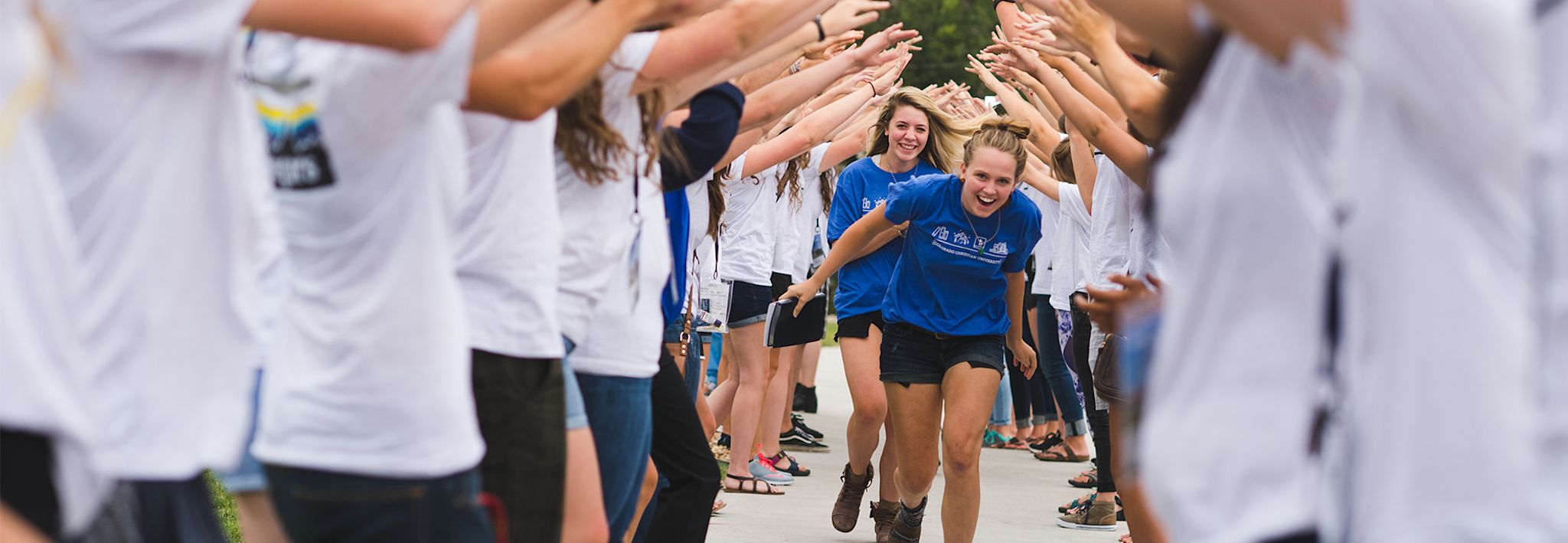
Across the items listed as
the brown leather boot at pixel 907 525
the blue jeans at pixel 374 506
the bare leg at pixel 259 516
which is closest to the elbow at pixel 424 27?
the blue jeans at pixel 374 506

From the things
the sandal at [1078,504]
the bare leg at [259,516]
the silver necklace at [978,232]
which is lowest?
the sandal at [1078,504]

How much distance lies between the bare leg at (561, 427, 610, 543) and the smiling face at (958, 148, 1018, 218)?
3.58 meters

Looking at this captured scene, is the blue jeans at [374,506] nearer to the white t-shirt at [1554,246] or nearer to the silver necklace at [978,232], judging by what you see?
the white t-shirt at [1554,246]

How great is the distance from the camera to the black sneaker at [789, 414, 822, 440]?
11.6 metres

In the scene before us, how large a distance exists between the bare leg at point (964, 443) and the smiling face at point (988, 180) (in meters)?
0.69

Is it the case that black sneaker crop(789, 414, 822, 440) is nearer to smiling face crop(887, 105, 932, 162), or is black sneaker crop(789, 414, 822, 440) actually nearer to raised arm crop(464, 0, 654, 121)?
smiling face crop(887, 105, 932, 162)

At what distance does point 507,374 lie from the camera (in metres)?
3.09

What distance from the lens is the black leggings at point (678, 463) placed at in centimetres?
476

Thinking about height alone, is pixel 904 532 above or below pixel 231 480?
below

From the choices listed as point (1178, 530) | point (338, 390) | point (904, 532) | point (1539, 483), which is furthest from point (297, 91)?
point (904, 532)

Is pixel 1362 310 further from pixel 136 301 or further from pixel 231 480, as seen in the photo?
pixel 231 480

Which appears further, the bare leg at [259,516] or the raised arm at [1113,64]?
the bare leg at [259,516]

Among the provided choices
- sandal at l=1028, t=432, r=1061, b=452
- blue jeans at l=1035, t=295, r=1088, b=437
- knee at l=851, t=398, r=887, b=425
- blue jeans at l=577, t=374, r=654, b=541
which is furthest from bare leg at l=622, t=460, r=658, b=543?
sandal at l=1028, t=432, r=1061, b=452

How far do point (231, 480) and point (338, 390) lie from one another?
4.22ft
